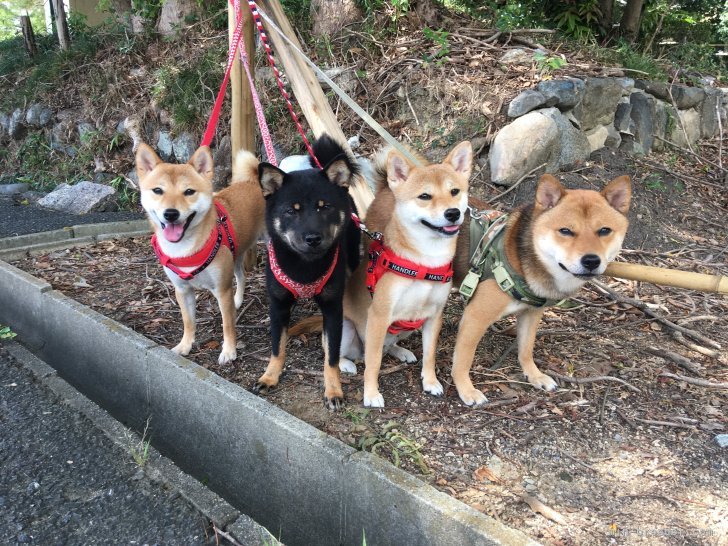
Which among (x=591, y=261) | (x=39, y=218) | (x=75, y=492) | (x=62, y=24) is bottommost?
(x=75, y=492)

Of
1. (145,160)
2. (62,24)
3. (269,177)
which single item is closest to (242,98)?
(145,160)

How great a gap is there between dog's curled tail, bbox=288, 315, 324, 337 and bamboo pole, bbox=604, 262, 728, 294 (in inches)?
80.8

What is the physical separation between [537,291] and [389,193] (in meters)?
1.26

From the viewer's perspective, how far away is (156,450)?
→ 3500 mm

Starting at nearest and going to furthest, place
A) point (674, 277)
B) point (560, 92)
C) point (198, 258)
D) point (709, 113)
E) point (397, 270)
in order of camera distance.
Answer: point (674, 277) → point (397, 270) → point (198, 258) → point (560, 92) → point (709, 113)

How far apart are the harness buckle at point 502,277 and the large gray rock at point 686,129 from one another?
6.01 metres

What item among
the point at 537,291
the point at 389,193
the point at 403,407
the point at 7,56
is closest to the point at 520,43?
the point at 389,193

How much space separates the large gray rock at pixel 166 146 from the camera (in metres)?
8.82

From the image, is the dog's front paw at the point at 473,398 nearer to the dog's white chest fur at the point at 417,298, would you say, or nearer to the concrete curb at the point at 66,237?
the dog's white chest fur at the point at 417,298

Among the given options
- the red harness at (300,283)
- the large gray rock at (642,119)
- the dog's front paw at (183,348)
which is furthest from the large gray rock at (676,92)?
the dog's front paw at (183,348)

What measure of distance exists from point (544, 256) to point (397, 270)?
0.86m

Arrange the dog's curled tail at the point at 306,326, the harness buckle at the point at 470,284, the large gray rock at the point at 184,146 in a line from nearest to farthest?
1. the harness buckle at the point at 470,284
2. the dog's curled tail at the point at 306,326
3. the large gray rock at the point at 184,146

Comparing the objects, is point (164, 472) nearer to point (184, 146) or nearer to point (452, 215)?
point (452, 215)

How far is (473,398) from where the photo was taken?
3.35m
